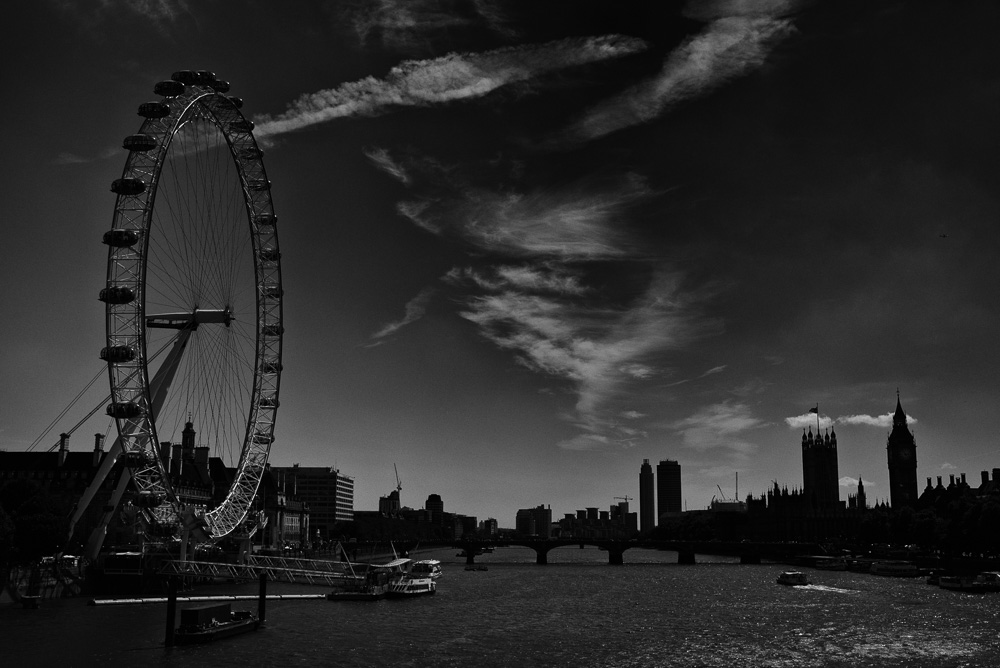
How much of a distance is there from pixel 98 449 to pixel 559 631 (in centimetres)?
9829

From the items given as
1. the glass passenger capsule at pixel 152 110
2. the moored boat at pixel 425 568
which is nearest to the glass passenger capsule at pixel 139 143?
the glass passenger capsule at pixel 152 110

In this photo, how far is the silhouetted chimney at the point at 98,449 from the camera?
5979 inches

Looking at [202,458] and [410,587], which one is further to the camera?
[202,458]

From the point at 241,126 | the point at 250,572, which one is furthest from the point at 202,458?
the point at 241,126

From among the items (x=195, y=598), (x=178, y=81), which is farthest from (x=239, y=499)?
(x=178, y=81)

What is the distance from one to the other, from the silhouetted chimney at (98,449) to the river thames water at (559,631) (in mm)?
45789

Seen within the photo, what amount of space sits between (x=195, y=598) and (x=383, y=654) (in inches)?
1494

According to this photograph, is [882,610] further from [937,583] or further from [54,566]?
[54,566]

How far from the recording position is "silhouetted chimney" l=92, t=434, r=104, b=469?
498ft

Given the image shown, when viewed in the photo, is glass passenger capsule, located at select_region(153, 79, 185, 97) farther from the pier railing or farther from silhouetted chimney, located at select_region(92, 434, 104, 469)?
silhouetted chimney, located at select_region(92, 434, 104, 469)

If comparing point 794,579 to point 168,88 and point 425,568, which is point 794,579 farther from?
point 168,88

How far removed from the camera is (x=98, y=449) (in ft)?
504

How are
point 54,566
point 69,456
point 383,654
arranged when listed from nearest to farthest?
1. point 383,654
2. point 54,566
3. point 69,456

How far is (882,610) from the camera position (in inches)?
3851
